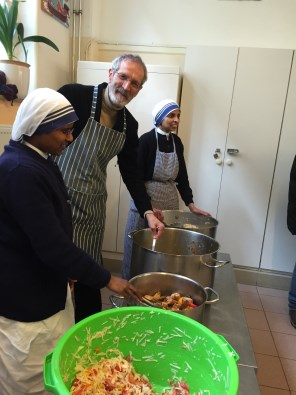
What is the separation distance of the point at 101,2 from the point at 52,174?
2.38 m

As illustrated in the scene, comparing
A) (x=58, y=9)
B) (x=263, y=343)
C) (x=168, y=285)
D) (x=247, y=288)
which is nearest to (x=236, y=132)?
(x=247, y=288)

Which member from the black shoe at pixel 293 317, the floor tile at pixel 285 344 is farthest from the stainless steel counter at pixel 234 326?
the black shoe at pixel 293 317

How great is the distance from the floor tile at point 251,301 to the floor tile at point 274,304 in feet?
0.11

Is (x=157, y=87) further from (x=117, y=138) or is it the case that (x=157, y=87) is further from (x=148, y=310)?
(x=148, y=310)

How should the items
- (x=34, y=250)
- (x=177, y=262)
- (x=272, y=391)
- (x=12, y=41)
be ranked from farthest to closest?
1. (x=12, y=41)
2. (x=272, y=391)
3. (x=177, y=262)
4. (x=34, y=250)

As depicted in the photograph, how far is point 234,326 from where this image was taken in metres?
1.00

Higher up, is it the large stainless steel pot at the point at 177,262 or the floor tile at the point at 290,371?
the large stainless steel pot at the point at 177,262

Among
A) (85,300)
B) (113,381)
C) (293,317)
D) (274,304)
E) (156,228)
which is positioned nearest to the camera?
(113,381)

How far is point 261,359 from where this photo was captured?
1857mm

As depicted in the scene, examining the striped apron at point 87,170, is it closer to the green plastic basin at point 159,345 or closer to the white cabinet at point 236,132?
the green plastic basin at point 159,345

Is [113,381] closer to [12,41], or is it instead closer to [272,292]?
[12,41]

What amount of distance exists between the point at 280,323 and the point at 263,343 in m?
0.31

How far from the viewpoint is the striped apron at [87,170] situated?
4.31ft

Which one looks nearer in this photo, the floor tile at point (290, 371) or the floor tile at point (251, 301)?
the floor tile at point (290, 371)
